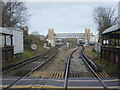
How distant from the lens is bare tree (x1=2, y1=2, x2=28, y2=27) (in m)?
37.9

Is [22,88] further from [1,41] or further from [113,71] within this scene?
[1,41]

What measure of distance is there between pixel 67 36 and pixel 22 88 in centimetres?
9902

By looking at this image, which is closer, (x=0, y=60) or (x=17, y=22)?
(x=0, y=60)

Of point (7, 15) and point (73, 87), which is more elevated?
point (7, 15)

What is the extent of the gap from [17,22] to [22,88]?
34729 mm

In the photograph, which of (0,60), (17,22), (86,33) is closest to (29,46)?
(17,22)

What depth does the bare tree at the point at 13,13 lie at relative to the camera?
37853 millimetres

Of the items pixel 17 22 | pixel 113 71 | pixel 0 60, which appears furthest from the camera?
pixel 17 22

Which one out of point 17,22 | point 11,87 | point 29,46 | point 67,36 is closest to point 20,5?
point 17,22

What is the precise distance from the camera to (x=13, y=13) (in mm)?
41375

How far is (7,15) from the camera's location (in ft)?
127

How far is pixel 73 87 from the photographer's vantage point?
8.73 m

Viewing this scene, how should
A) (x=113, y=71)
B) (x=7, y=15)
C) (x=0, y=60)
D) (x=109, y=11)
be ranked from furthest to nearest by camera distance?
(x=109, y=11) < (x=7, y=15) < (x=0, y=60) < (x=113, y=71)

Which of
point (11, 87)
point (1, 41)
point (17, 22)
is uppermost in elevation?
point (17, 22)
